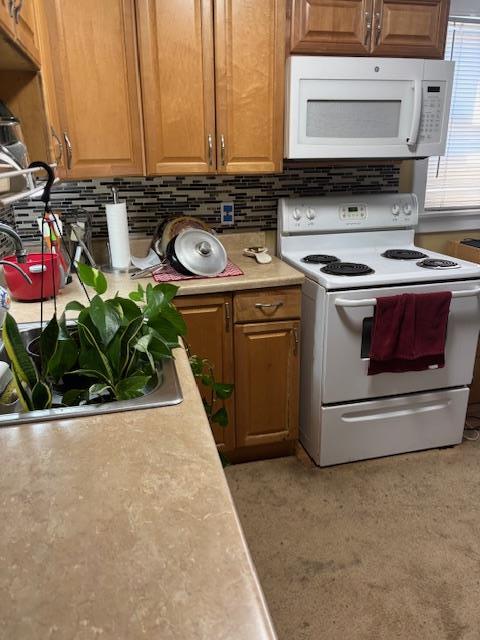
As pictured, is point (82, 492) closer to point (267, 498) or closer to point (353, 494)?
point (267, 498)

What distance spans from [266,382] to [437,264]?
0.93 metres

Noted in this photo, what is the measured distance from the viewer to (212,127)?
2.02m

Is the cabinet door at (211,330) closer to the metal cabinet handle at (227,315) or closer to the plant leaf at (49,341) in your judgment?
the metal cabinet handle at (227,315)

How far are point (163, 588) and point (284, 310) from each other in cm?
155

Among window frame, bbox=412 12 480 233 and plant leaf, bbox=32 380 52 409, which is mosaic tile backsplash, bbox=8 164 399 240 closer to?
window frame, bbox=412 12 480 233

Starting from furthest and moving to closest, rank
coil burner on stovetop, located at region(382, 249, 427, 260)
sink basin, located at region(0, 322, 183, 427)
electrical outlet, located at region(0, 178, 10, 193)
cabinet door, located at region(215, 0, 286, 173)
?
1. coil burner on stovetop, located at region(382, 249, 427, 260)
2. cabinet door, located at region(215, 0, 286, 173)
3. sink basin, located at region(0, 322, 183, 427)
4. electrical outlet, located at region(0, 178, 10, 193)

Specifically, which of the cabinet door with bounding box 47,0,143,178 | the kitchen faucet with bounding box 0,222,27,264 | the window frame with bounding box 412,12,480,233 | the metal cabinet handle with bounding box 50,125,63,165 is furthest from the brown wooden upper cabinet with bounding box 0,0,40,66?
the window frame with bounding box 412,12,480,233

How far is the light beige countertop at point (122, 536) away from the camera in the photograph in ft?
1.62

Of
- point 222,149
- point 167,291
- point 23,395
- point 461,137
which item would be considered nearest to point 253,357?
point 222,149

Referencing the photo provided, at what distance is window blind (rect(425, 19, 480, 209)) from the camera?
250 centimetres

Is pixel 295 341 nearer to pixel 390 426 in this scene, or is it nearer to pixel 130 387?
pixel 390 426

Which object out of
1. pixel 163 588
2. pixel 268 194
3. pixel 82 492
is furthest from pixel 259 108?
pixel 163 588

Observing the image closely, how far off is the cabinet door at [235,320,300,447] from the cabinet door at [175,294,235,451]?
0.15 feet

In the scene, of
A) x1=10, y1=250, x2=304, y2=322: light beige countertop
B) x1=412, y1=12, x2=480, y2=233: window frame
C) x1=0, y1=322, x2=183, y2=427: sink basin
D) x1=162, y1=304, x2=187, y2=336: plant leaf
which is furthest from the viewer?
x1=412, y1=12, x2=480, y2=233: window frame
